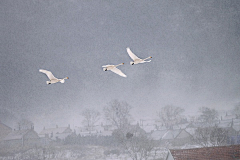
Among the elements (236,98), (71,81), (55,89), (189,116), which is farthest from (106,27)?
(236,98)

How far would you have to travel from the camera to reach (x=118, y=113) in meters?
24.6

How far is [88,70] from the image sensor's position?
27.2 metres

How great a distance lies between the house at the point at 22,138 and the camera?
22.1 meters

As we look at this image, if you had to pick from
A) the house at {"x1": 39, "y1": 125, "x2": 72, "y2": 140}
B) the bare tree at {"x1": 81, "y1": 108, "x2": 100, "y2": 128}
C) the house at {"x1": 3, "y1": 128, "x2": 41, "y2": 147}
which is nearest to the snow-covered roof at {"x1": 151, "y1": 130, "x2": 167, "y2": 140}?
the bare tree at {"x1": 81, "y1": 108, "x2": 100, "y2": 128}

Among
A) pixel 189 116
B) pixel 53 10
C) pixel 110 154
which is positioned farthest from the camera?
pixel 53 10

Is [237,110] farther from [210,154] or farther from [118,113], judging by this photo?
[210,154]

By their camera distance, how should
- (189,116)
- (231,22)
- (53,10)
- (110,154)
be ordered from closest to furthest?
(110,154) → (189,116) → (53,10) → (231,22)

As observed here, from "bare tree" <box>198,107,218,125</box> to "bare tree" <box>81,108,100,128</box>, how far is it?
1123cm

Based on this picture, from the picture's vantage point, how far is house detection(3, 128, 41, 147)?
72.4ft

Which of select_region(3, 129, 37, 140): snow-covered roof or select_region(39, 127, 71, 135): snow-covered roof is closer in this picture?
select_region(3, 129, 37, 140): snow-covered roof

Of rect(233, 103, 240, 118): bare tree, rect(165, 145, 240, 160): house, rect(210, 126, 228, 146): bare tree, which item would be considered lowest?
rect(165, 145, 240, 160): house

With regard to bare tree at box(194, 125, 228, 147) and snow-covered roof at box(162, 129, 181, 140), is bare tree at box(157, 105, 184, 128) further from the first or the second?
bare tree at box(194, 125, 228, 147)

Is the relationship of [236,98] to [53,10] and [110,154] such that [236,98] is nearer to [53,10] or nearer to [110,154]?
[110,154]

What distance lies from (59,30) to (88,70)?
18.9ft
